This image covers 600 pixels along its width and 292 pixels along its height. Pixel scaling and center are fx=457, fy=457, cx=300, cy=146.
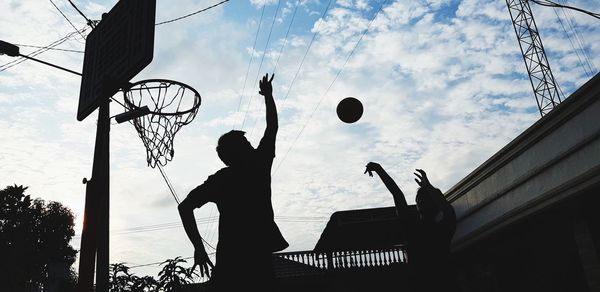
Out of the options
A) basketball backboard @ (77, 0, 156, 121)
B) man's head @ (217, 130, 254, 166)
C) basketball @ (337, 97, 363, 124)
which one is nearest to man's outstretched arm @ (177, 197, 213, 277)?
man's head @ (217, 130, 254, 166)

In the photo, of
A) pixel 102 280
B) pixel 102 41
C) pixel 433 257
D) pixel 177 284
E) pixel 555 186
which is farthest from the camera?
pixel 177 284

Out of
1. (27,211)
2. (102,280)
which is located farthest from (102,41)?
(27,211)

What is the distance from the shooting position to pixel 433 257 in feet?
12.0

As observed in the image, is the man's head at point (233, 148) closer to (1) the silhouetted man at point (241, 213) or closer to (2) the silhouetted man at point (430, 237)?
(1) the silhouetted man at point (241, 213)

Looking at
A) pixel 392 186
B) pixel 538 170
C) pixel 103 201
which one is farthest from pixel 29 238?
pixel 392 186

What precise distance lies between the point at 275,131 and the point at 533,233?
28.5ft

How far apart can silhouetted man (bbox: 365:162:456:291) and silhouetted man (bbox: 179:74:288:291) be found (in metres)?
1.51

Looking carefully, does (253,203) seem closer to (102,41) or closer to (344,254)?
(102,41)

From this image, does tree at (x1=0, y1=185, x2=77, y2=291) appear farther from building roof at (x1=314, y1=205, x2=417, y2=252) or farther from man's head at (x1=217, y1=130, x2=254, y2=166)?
man's head at (x1=217, y1=130, x2=254, y2=166)

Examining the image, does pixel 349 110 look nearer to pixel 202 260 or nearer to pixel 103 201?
pixel 103 201

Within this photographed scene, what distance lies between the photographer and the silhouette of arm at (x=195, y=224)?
8.52 feet

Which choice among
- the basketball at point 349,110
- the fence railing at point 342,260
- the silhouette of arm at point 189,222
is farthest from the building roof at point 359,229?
the silhouette of arm at point 189,222

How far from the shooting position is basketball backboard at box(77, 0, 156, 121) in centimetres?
594

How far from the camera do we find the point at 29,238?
35156 mm
